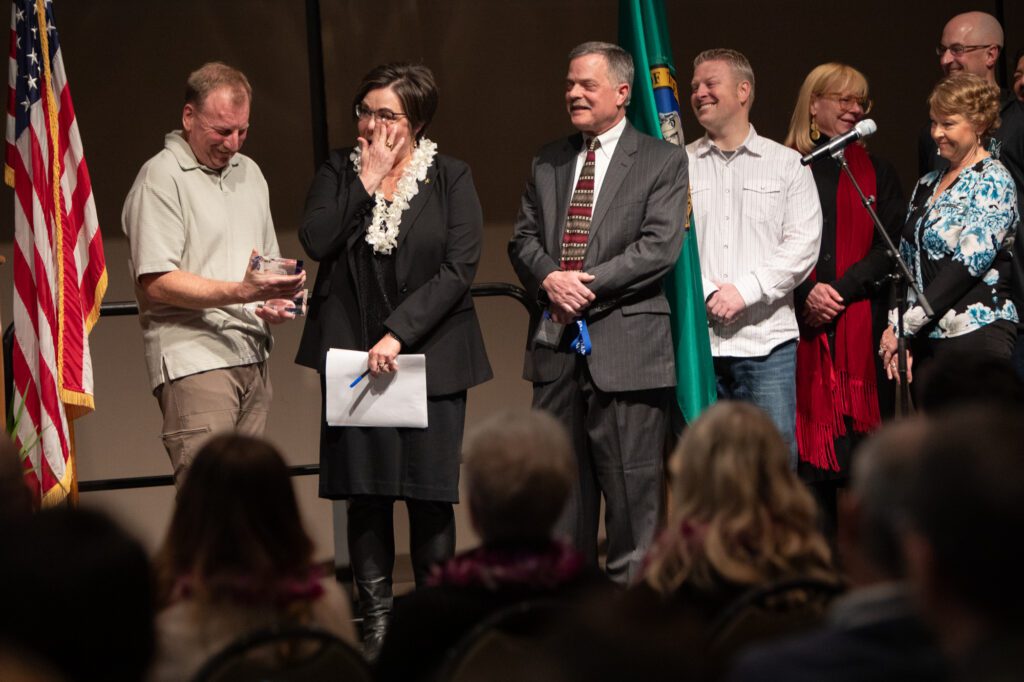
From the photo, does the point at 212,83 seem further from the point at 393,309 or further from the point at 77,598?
the point at 77,598

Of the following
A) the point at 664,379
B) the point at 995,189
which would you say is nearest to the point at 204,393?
the point at 664,379

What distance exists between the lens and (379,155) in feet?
12.3

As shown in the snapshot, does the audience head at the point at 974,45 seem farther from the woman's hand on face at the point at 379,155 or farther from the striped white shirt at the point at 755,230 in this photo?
the woman's hand on face at the point at 379,155

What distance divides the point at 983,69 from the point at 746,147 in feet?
3.45

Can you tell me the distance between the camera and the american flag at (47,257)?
3750 millimetres

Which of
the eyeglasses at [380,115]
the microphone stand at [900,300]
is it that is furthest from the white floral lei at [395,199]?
the microphone stand at [900,300]

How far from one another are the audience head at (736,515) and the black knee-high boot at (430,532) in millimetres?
1606

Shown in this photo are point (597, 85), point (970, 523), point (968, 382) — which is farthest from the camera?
point (597, 85)

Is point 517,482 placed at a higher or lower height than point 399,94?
lower

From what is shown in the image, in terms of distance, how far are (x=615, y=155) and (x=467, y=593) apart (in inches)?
86.5

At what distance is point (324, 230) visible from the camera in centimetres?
368

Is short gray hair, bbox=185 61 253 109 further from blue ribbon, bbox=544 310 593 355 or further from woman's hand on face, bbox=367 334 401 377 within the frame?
blue ribbon, bbox=544 310 593 355

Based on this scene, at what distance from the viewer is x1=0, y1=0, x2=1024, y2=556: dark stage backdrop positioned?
5.25 meters

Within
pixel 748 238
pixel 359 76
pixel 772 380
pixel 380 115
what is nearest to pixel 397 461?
pixel 380 115
